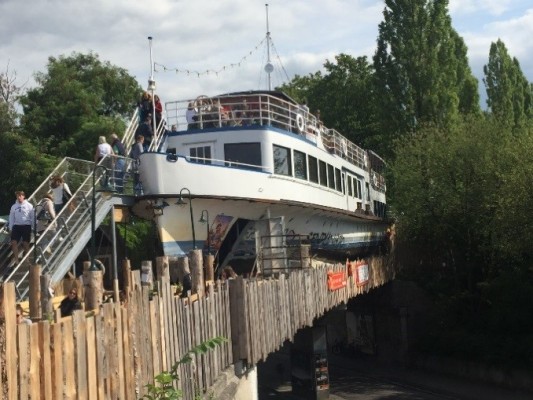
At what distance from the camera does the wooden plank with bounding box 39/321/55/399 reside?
17.4ft

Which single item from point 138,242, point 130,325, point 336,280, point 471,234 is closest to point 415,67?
point 471,234

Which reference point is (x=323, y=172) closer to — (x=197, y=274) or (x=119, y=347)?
(x=197, y=274)

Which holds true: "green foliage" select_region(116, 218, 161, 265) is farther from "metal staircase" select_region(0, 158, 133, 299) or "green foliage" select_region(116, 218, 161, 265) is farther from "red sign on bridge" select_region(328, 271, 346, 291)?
"metal staircase" select_region(0, 158, 133, 299)

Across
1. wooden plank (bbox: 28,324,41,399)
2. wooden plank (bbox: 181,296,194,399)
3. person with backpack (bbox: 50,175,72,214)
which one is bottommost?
wooden plank (bbox: 181,296,194,399)

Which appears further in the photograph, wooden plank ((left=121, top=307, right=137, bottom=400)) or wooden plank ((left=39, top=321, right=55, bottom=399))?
wooden plank ((left=121, top=307, right=137, bottom=400))

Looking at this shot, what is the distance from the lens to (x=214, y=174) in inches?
663

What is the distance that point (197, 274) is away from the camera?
10.3 m

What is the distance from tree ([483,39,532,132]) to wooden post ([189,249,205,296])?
132ft

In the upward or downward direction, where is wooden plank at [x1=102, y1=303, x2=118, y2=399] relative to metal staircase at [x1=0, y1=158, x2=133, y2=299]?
downward

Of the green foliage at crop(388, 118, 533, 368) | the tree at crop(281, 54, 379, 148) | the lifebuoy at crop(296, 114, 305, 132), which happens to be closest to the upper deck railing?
the lifebuoy at crop(296, 114, 305, 132)

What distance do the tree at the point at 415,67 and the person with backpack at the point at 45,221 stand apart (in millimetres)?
28212

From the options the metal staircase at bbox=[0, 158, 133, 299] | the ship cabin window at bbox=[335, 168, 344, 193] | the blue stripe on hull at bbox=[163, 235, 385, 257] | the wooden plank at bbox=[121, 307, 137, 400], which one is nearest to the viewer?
the wooden plank at bbox=[121, 307, 137, 400]

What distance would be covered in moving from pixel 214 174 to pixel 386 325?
19.6m

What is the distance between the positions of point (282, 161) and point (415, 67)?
72.3 feet
